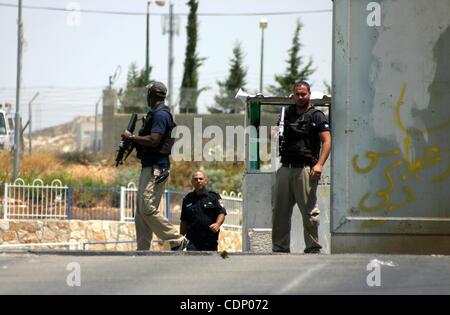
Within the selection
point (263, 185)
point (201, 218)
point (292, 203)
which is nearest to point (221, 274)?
point (292, 203)

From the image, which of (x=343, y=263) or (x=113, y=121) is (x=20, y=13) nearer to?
(x=113, y=121)

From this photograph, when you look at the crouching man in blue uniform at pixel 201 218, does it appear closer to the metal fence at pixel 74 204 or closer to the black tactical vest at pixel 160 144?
the black tactical vest at pixel 160 144

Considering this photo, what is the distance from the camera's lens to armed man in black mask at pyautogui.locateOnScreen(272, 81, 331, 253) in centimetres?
1017

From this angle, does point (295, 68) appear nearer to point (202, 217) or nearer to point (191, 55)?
point (191, 55)

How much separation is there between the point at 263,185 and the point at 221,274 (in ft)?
19.6

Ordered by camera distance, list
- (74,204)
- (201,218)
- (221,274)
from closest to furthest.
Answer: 1. (221,274)
2. (201,218)
3. (74,204)

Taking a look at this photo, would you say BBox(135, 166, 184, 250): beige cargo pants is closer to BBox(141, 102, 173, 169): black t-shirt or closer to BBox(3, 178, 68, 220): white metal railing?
BBox(141, 102, 173, 169): black t-shirt

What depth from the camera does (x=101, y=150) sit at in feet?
152

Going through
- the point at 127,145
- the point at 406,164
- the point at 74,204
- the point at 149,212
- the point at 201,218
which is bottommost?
the point at 74,204

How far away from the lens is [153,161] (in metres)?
10.7

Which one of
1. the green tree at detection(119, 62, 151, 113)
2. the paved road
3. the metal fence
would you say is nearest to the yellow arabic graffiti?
the paved road

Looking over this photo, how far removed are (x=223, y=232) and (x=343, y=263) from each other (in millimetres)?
18334

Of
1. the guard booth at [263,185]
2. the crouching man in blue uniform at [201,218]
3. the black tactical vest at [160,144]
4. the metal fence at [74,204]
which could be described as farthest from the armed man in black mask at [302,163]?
the metal fence at [74,204]
